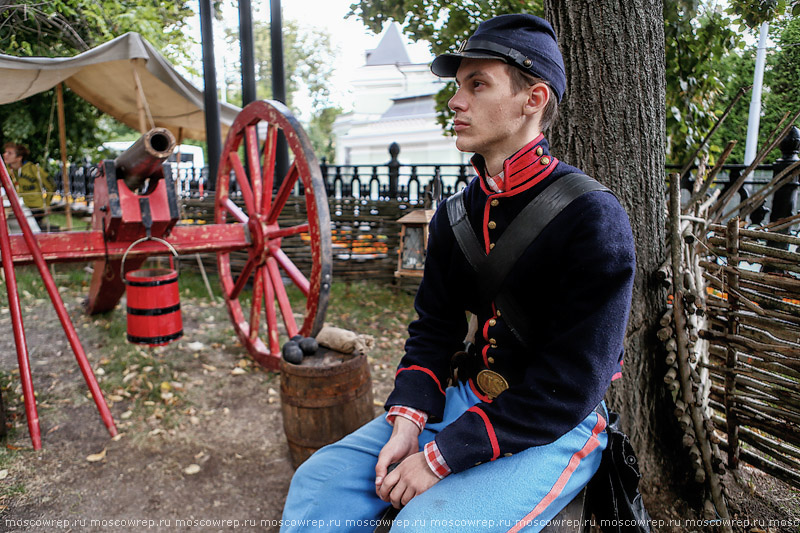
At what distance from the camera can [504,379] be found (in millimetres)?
1435

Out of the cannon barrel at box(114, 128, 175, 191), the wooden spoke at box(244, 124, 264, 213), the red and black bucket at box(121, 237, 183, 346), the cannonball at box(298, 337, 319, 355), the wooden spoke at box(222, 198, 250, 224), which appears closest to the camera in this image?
the cannonball at box(298, 337, 319, 355)

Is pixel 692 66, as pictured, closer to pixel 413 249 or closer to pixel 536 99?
pixel 413 249

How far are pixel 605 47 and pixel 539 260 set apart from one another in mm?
1119

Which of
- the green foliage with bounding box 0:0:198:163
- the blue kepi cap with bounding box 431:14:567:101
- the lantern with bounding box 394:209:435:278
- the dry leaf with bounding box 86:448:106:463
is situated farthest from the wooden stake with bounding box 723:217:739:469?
the green foliage with bounding box 0:0:198:163

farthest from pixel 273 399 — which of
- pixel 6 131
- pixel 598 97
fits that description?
pixel 6 131

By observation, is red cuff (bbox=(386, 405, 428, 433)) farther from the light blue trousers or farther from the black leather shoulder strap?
the black leather shoulder strap

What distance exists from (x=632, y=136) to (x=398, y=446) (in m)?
1.46

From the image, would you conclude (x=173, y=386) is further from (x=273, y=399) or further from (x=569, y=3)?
(x=569, y=3)

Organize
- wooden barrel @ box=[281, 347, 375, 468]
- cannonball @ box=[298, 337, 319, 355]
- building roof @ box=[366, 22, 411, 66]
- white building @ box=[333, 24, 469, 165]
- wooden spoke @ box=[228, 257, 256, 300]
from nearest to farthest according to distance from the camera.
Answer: wooden barrel @ box=[281, 347, 375, 468] < cannonball @ box=[298, 337, 319, 355] < wooden spoke @ box=[228, 257, 256, 300] < white building @ box=[333, 24, 469, 165] < building roof @ box=[366, 22, 411, 66]

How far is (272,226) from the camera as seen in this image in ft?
11.3

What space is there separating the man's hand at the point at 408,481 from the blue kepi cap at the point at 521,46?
1009mm

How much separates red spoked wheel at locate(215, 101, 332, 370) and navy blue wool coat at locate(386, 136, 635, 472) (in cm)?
145

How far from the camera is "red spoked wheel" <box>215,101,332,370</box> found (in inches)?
113

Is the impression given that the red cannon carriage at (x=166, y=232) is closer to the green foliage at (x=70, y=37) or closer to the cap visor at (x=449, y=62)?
the green foliage at (x=70, y=37)
